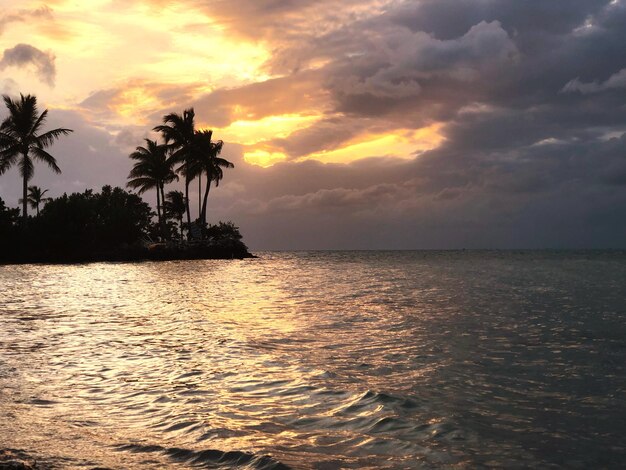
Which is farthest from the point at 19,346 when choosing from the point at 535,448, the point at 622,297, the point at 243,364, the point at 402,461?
the point at 622,297

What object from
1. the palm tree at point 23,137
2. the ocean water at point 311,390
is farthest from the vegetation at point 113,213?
the ocean water at point 311,390

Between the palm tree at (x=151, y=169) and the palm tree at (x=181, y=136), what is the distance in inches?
77.5

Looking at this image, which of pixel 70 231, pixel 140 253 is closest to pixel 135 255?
pixel 140 253

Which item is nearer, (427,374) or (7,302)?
(427,374)

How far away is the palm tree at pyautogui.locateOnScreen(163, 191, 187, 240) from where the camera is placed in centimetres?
7375

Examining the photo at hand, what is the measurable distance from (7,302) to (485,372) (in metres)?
16.2

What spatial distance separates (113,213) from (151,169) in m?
6.86

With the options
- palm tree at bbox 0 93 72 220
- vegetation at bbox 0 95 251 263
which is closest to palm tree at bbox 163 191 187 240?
vegetation at bbox 0 95 251 263

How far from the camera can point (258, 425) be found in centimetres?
570

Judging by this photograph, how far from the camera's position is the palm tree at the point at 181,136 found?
59500 mm

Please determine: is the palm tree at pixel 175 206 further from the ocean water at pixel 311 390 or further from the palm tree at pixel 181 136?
the ocean water at pixel 311 390

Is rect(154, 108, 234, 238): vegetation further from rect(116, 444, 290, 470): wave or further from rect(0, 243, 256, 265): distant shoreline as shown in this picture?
rect(116, 444, 290, 470): wave

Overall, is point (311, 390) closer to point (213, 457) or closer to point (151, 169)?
point (213, 457)

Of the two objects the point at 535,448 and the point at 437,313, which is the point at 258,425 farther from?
the point at 437,313
